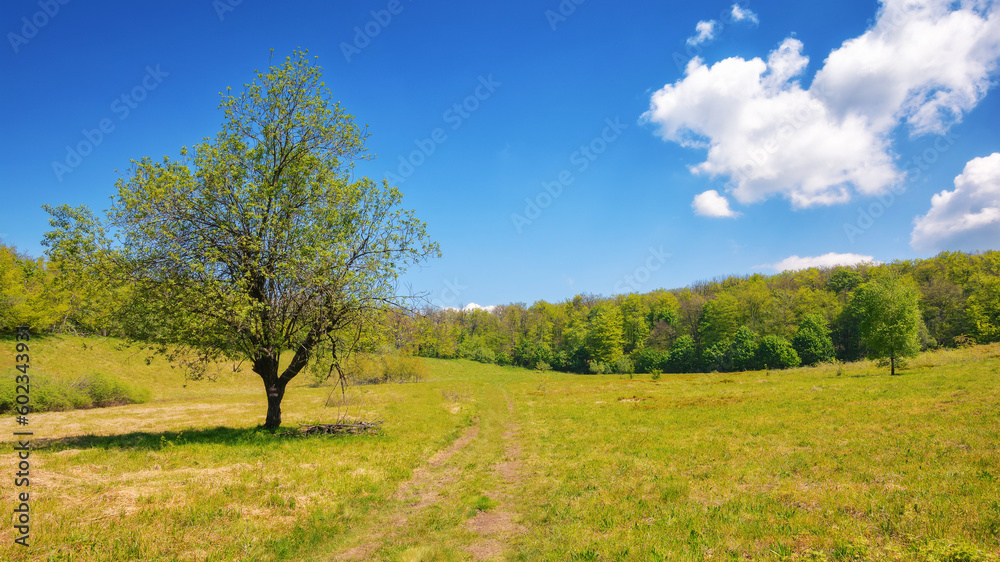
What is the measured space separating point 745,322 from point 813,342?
→ 64.4 feet

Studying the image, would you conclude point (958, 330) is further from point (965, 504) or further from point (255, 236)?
point (255, 236)

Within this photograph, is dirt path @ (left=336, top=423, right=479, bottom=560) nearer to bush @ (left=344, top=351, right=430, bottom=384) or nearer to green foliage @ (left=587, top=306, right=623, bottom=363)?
bush @ (left=344, top=351, right=430, bottom=384)

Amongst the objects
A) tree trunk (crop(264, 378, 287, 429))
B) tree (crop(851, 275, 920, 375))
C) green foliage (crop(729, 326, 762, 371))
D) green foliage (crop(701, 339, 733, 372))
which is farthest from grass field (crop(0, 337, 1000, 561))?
green foliage (crop(701, 339, 733, 372))

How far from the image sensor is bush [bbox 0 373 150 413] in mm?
34219

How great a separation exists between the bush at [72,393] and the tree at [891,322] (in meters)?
79.0

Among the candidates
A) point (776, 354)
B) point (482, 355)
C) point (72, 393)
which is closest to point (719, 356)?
point (776, 354)

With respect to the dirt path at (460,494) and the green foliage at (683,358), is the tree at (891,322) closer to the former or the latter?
the dirt path at (460,494)

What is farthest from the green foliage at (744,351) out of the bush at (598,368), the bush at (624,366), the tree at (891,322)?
the tree at (891,322)

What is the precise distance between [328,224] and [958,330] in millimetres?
120138

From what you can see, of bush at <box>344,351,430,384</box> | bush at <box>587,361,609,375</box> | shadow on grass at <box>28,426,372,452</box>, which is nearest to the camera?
shadow on grass at <box>28,426,372,452</box>

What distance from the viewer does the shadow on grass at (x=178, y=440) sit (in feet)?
50.4

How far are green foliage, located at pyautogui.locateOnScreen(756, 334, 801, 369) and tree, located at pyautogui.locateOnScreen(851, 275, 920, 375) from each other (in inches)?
1474

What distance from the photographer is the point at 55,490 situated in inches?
364

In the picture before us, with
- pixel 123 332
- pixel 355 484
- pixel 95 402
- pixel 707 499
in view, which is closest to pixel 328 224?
pixel 123 332
